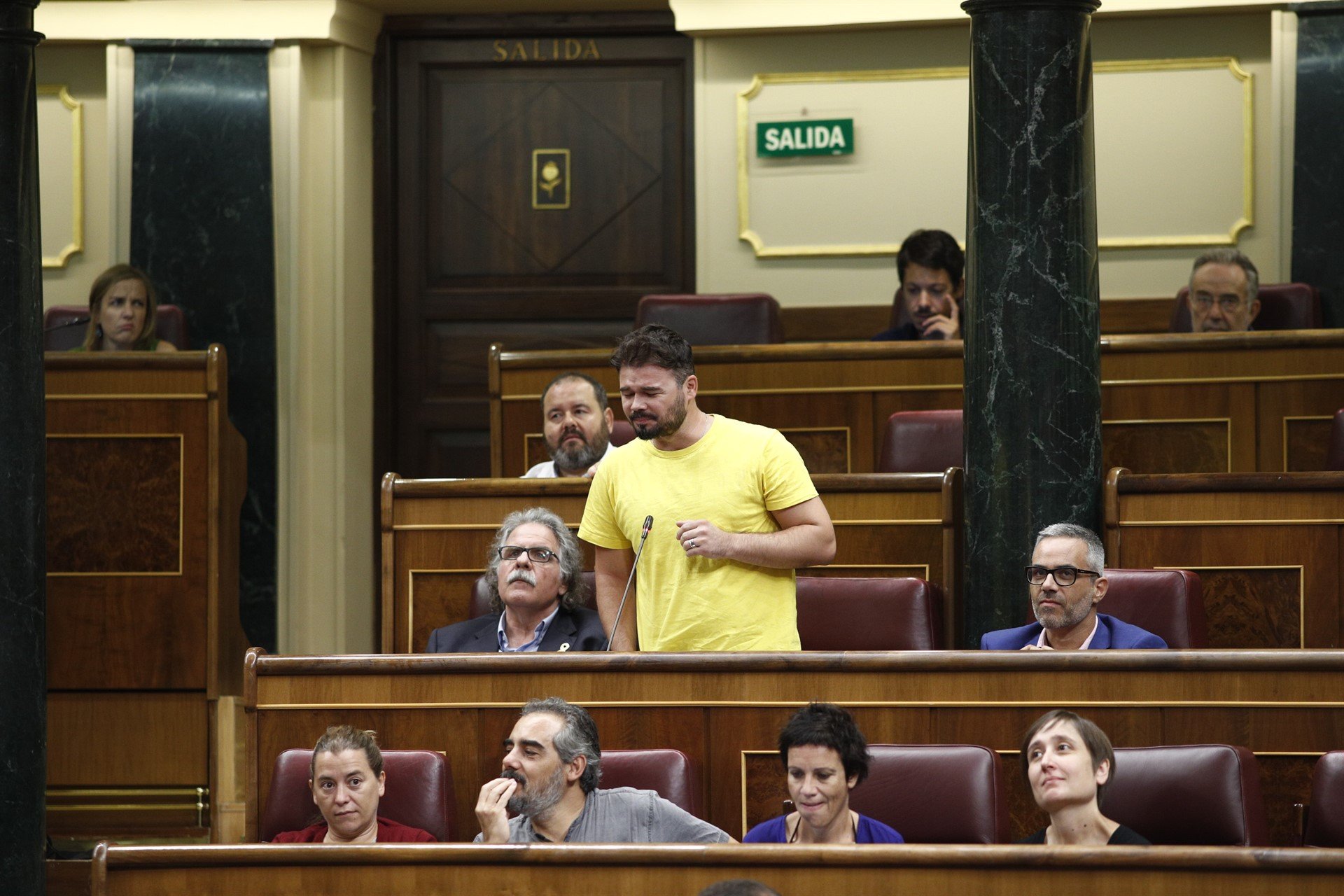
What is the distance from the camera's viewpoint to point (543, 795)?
2.69 m

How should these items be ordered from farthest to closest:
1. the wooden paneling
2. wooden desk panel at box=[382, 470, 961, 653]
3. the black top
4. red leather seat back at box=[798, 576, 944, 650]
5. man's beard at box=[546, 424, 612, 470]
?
the wooden paneling
man's beard at box=[546, 424, 612, 470]
wooden desk panel at box=[382, 470, 961, 653]
red leather seat back at box=[798, 576, 944, 650]
the black top

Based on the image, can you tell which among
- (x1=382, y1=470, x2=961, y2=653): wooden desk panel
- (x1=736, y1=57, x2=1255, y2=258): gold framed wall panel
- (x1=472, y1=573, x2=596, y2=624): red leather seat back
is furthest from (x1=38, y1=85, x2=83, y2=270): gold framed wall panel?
(x1=472, y1=573, x2=596, y2=624): red leather seat back

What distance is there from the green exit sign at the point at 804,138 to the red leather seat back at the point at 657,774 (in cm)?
321

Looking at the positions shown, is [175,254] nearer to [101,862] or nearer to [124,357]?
[124,357]

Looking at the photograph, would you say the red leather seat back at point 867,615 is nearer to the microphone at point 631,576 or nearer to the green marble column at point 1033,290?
the green marble column at point 1033,290

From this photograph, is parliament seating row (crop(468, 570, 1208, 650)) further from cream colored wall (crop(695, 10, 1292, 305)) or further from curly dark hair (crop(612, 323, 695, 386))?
cream colored wall (crop(695, 10, 1292, 305))

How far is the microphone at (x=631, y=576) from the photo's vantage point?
296 cm

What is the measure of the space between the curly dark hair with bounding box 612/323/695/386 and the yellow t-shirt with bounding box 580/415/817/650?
0.11 m

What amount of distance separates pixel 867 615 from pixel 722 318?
169cm

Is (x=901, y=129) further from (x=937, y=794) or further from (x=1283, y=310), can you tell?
(x=937, y=794)

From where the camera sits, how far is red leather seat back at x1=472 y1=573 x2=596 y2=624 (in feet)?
11.1

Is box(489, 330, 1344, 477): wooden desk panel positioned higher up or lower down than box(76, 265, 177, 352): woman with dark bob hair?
lower down

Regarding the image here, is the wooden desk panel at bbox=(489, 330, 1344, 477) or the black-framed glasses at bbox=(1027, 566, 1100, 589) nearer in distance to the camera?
the black-framed glasses at bbox=(1027, 566, 1100, 589)

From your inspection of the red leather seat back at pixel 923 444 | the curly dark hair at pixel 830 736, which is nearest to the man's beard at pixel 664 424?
the curly dark hair at pixel 830 736
